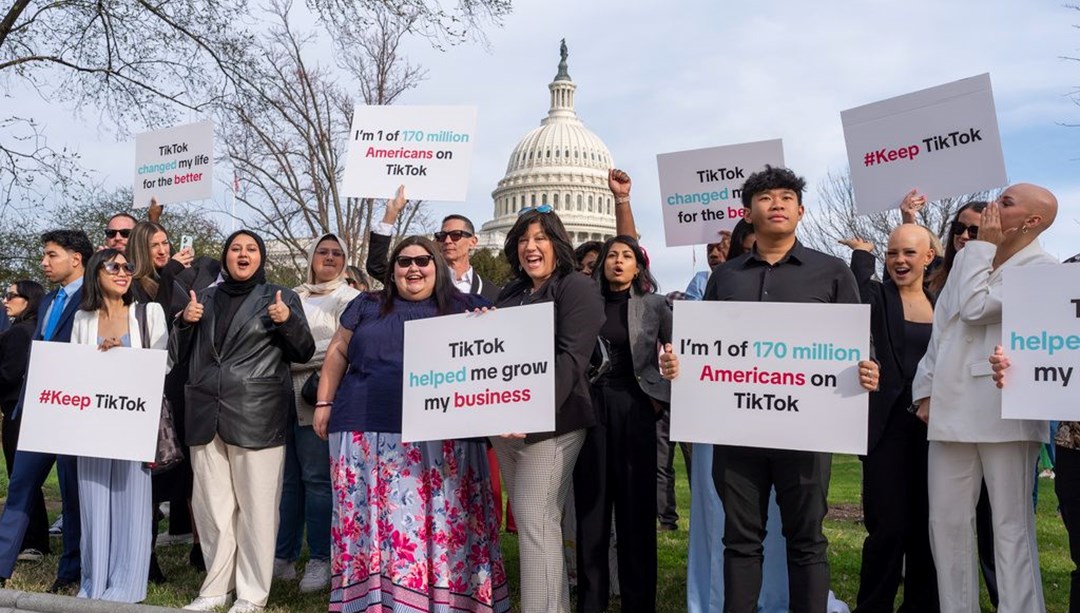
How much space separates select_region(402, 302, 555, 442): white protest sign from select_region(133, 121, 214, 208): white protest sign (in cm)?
383

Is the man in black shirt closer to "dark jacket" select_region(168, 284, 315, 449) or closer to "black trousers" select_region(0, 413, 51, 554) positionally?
"dark jacket" select_region(168, 284, 315, 449)

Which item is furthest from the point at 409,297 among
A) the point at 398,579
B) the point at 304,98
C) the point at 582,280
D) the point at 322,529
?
the point at 304,98

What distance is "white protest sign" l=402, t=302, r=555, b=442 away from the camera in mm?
5035

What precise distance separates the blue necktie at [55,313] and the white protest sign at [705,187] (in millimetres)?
4168

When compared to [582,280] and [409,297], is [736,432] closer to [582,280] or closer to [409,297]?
[582,280]

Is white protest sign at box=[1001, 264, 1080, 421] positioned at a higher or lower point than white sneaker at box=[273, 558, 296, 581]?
higher

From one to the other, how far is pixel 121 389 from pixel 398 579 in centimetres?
206

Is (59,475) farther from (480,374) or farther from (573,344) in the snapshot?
(573,344)

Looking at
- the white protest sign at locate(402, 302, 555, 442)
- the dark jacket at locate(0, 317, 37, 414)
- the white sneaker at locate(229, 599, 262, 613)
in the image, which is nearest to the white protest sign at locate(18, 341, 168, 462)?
the white sneaker at locate(229, 599, 262, 613)

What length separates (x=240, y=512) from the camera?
6004mm

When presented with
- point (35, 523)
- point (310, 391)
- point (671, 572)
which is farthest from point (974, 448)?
point (35, 523)

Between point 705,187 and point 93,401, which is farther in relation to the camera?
point 705,187

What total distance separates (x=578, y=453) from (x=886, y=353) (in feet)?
5.68

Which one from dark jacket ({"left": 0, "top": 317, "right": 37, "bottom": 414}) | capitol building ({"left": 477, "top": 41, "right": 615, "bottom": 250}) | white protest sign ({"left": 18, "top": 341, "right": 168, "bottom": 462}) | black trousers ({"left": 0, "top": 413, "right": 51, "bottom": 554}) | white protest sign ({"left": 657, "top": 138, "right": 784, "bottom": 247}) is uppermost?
capitol building ({"left": 477, "top": 41, "right": 615, "bottom": 250})
